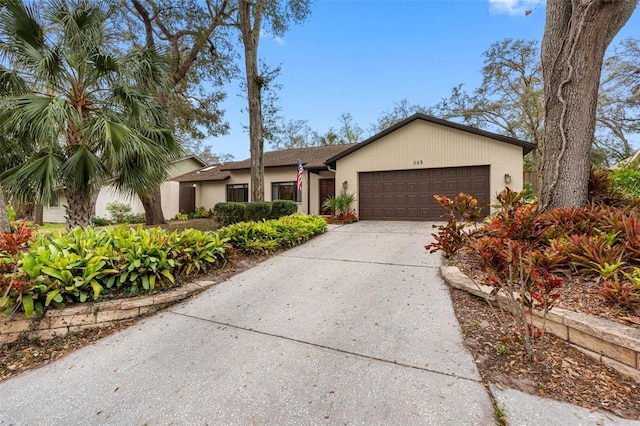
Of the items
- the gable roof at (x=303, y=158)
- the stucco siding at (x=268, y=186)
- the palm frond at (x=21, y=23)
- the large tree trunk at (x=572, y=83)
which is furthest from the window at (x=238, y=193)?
the large tree trunk at (x=572, y=83)

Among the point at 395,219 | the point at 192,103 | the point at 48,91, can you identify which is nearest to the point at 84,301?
the point at 48,91

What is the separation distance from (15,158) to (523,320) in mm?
7965

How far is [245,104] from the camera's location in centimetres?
1052

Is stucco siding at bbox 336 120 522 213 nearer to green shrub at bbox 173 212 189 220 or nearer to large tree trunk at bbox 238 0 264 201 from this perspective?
large tree trunk at bbox 238 0 264 201

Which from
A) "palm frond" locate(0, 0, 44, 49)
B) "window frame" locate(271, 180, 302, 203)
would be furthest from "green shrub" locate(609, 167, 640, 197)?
"palm frond" locate(0, 0, 44, 49)

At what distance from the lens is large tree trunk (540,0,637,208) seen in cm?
462

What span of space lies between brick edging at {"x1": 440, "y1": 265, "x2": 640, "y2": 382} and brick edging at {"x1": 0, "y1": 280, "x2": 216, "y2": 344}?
4.43m

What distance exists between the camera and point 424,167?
1086 cm

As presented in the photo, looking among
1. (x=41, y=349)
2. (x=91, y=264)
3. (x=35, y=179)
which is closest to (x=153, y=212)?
(x=35, y=179)

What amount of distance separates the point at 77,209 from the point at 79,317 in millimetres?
3142

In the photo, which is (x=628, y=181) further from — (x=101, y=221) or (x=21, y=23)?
(x=101, y=221)

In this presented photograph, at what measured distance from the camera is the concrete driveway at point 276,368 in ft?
6.24

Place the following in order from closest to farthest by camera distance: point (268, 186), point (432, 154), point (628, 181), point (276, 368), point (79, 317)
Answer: point (276, 368) → point (79, 317) → point (628, 181) → point (432, 154) → point (268, 186)

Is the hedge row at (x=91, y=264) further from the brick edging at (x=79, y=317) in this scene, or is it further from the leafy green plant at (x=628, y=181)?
the leafy green plant at (x=628, y=181)
